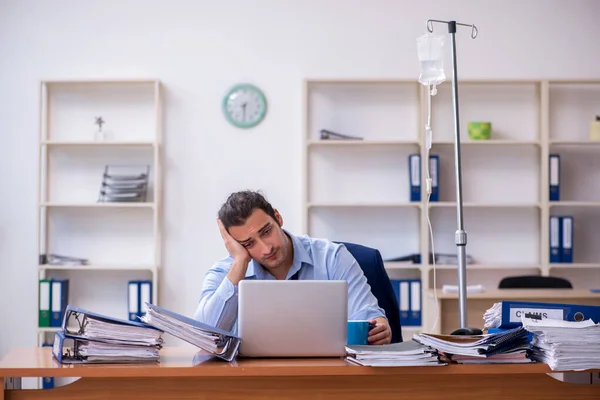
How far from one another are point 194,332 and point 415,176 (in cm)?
310

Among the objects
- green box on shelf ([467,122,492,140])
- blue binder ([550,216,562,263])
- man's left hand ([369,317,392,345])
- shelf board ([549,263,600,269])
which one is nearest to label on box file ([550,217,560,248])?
blue binder ([550,216,562,263])

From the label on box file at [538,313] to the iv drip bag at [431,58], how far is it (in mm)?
897

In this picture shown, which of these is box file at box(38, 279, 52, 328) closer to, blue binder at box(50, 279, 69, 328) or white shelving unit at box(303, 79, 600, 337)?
blue binder at box(50, 279, 69, 328)

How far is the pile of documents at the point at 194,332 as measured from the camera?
1.97m

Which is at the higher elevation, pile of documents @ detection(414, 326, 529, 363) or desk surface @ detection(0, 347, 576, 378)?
pile of documents @ detection(414, 326, 529, 363)

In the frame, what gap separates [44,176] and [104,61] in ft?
2.69

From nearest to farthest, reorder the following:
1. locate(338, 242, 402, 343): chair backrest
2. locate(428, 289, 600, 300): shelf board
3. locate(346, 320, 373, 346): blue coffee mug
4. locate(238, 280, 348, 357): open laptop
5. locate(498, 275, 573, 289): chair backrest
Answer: locate(238, 280, 348, 357): open laptop → locate(346, 320, 373, 346): blue coffee mug → locate(338, 242, 402, 343): chair backrest → locate(428, 289, 600, 300): shelf board → locate(498, 275, 573, 289): chair backrest

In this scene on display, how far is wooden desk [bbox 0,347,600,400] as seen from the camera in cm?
192

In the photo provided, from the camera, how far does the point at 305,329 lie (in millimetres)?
2027

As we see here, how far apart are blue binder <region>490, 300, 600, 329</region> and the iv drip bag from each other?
2.91 feet

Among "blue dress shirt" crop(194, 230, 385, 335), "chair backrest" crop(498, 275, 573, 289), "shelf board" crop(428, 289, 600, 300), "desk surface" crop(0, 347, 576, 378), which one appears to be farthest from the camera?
"chair backrest" crop(498, 275, 573, 289)

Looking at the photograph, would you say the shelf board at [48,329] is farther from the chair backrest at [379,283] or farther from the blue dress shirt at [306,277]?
the chair backrest at [379,283]

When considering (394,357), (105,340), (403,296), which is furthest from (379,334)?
(403,296)

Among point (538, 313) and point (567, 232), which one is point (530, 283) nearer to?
point (567, 232)
